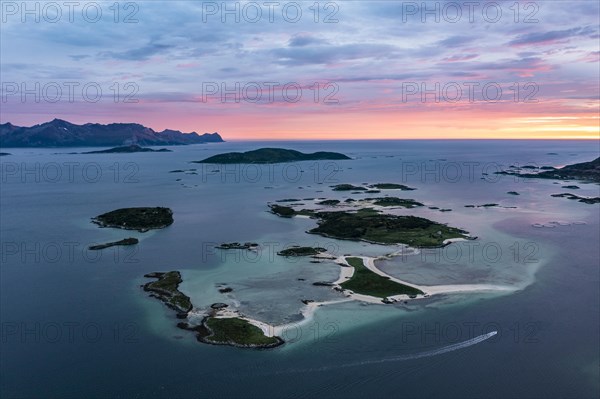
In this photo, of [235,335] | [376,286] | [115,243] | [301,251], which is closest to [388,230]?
[301,251]

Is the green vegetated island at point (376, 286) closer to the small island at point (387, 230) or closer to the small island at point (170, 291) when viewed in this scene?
the small island at point (170, 291)

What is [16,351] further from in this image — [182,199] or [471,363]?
[182,199]

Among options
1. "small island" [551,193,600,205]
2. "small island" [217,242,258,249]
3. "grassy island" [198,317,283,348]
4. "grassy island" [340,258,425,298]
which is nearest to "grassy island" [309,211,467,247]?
"small island" [217,242,258,249]

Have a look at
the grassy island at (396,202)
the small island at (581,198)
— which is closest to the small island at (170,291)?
the grassy island at (396,202)

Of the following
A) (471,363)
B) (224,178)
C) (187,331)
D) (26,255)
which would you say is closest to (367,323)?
(471,363)

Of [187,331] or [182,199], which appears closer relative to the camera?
[187,331]

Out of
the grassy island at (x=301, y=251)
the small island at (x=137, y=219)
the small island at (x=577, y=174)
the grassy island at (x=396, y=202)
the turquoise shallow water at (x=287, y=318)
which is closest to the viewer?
the turquoise shallow water at (x=287, y=318)

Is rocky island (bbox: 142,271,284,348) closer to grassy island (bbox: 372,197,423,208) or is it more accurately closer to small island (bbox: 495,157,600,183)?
grassy island (bbox: 372,197,423,208)
